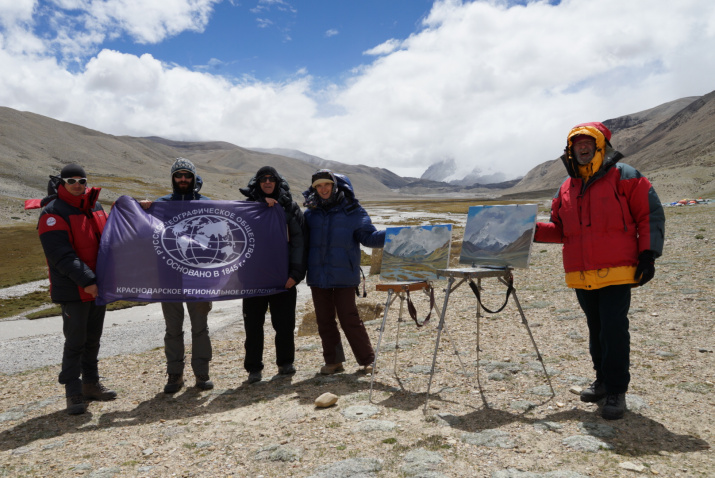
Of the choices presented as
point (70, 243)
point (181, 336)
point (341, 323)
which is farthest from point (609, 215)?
point (70, 243)

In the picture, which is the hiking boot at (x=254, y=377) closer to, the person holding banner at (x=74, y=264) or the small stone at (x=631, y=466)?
the person holding banner at (x=74, y=264)

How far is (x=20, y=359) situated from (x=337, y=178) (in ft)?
46.1

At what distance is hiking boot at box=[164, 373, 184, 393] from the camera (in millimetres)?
8078

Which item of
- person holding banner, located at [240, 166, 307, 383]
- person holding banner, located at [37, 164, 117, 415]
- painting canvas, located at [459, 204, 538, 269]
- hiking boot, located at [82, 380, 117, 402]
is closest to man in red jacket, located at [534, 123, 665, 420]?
painting canvas, located at [459, 204, 538, 269]

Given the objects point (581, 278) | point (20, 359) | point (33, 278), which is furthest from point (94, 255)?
point (33, 278)

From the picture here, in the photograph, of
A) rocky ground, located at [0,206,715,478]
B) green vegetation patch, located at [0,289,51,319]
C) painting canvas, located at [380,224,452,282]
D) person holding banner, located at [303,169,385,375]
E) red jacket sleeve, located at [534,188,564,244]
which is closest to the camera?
rocky ground, located at [0,206,715,478]

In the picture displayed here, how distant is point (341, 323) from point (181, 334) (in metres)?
2.70

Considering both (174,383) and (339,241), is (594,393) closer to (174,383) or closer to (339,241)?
(339,241)

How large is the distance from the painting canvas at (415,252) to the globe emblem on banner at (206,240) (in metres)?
2.50

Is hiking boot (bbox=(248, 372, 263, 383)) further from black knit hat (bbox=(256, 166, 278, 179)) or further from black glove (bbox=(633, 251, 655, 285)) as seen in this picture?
black glove (bbox=(633, 251, 655, 285))

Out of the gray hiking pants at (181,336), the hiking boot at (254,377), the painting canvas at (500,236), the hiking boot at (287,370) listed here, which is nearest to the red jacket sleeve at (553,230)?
the painting canvas at (500,236)

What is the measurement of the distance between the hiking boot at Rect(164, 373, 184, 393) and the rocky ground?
16cm

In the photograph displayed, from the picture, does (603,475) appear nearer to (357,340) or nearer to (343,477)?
(343,477)

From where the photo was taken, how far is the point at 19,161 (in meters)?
154
